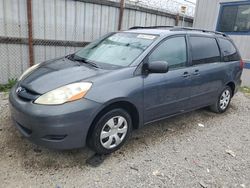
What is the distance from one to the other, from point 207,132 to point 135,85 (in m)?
1.82

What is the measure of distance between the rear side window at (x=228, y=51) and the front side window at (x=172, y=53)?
129 cm

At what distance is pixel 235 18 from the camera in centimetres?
913

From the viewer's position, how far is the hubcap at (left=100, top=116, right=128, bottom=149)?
303cm

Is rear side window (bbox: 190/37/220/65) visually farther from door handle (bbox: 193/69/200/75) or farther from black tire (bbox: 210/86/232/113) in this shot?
black tire (bbox: 210/86/232/113)

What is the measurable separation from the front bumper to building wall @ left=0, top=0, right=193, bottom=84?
3.07 m

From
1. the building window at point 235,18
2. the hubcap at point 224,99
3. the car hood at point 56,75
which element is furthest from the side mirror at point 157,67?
the building window at point 235,18

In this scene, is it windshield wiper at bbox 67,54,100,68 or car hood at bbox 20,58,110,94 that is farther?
windshield wiper at bbox 67,54,100,68

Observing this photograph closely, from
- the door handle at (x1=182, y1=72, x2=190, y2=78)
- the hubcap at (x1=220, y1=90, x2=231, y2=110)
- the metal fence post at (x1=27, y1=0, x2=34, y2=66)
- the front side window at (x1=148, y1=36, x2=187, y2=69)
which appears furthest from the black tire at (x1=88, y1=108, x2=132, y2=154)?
the metal fence post at (x1=27, y1=0, x2=34, y2=66)

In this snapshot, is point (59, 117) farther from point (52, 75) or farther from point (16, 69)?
point (16, 69)

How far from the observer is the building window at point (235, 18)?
8750 millimetres

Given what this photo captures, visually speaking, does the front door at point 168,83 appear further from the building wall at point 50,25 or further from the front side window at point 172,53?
the building wall at point 50,25

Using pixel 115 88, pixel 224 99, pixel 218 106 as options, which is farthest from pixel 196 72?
pixel 115 88

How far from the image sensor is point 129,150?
11.0 ft

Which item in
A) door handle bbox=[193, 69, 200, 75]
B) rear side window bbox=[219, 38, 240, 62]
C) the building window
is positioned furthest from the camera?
the building window
